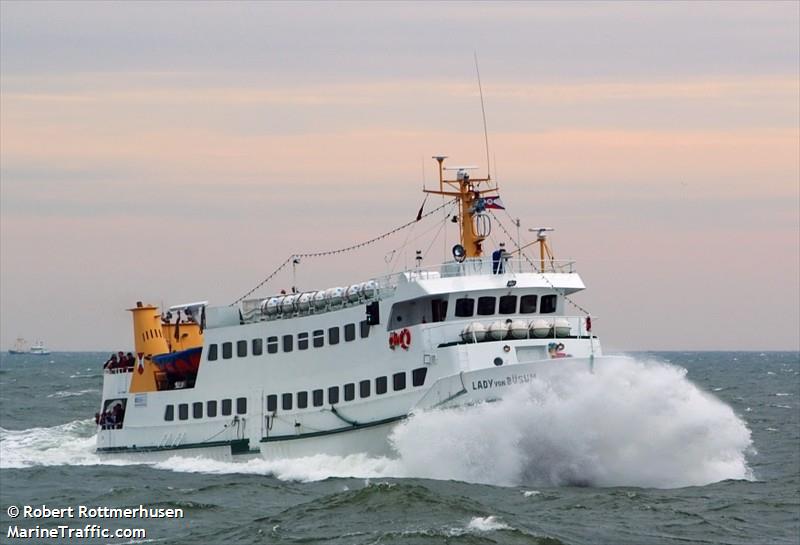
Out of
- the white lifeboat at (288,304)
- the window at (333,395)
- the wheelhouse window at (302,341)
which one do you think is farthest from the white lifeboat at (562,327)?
the white lifeboat at (288,304)

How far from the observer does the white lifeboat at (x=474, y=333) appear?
34344mm

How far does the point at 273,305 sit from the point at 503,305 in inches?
315

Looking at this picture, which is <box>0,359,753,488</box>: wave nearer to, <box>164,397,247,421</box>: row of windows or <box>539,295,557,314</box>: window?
<box>539,295,557,314</box>: window

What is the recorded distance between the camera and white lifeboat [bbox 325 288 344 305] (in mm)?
38312

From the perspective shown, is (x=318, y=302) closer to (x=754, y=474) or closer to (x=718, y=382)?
(x=754, y=474)

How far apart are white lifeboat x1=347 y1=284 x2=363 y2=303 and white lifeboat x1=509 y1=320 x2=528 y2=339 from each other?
5079 millimetres

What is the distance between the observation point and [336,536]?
88.6 feet

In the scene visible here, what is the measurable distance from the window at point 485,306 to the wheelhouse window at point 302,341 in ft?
18.9

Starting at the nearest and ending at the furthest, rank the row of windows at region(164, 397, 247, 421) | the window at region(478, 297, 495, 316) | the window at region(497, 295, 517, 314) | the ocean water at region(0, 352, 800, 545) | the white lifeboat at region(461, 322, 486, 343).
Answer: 1. the ocean water at region(0, 352, 800, 545)
2. the white lifeboat at region(461, 322, 486, 343)
3. the window at region(478, 297, 495, 316)
4. the window at region(497, 295, 517, 314)
5. the row of windows at region(164, 397, 247, 421)

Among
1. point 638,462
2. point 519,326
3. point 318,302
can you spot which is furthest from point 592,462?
point 318,302

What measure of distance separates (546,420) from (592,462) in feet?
5.50

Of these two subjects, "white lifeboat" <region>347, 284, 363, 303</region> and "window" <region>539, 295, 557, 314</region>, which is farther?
"white lifeboat" <region>347, 284, 363, 303</region>

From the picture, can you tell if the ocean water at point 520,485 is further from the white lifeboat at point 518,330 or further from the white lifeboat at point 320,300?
the white lifeboat at point 320,300

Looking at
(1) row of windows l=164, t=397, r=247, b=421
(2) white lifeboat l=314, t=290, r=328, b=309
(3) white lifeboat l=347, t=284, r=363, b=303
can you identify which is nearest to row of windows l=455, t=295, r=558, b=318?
(3) white lifeboat l=347, t=284, r=363, b=303
